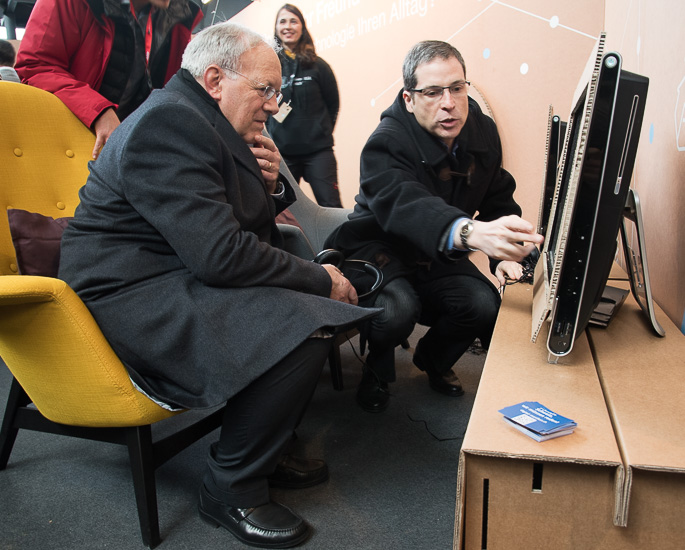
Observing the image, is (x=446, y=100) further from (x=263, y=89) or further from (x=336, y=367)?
(x=336, y=367)

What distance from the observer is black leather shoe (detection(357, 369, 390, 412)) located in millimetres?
1851

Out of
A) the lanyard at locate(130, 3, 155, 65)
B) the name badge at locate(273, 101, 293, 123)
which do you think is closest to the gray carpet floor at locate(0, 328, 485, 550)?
the lanyard at locate(130, 3, 155, 65)

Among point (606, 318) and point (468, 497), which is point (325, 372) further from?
point (468, 497)

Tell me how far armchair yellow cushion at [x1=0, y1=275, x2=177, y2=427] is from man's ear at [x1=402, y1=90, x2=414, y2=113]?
1.03m

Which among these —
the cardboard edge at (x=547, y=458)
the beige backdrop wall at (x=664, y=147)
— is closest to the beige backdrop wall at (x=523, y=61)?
the beige backdrop wall at (x=664, y=147)

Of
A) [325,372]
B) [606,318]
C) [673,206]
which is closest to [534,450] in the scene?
[606,318]

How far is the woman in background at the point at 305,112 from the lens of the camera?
10.0 feet

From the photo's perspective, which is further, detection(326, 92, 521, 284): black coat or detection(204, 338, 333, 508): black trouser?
detection(326, 92, 521, 284): black coat

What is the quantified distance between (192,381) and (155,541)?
37 cm

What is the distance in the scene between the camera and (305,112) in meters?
3.11

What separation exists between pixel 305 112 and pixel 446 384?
5.83 feet

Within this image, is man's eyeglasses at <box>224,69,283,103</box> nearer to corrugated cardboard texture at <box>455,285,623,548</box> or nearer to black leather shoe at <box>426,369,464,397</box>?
corrugated cardboard texture at <box>455,285,623,548</box>

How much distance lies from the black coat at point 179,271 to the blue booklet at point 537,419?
465mm

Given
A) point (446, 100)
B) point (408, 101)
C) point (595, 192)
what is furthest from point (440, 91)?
point (595, 192)
